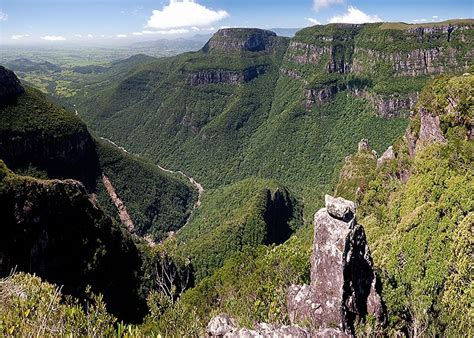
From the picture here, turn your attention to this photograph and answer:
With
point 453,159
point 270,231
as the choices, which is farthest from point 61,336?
point 270,231

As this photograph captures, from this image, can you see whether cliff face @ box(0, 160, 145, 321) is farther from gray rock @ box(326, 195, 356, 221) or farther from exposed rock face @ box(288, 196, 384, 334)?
gray rock @ box(326, 195, 356, 221)

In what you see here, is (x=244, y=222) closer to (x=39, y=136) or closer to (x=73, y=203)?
(x=73, y=203)

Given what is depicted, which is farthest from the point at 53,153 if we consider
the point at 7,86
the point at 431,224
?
the point at 431,224

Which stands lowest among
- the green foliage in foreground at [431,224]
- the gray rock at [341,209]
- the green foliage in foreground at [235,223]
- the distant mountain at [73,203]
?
the green foliage in foreground at [235,223]

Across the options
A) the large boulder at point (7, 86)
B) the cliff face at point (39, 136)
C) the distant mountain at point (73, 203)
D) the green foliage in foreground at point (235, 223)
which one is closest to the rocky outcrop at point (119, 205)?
the distant mountain at point (73, 203)

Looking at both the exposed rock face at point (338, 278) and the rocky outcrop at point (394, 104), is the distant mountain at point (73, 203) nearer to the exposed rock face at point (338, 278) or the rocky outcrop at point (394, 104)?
the exposed rock face at point (338, 278)
